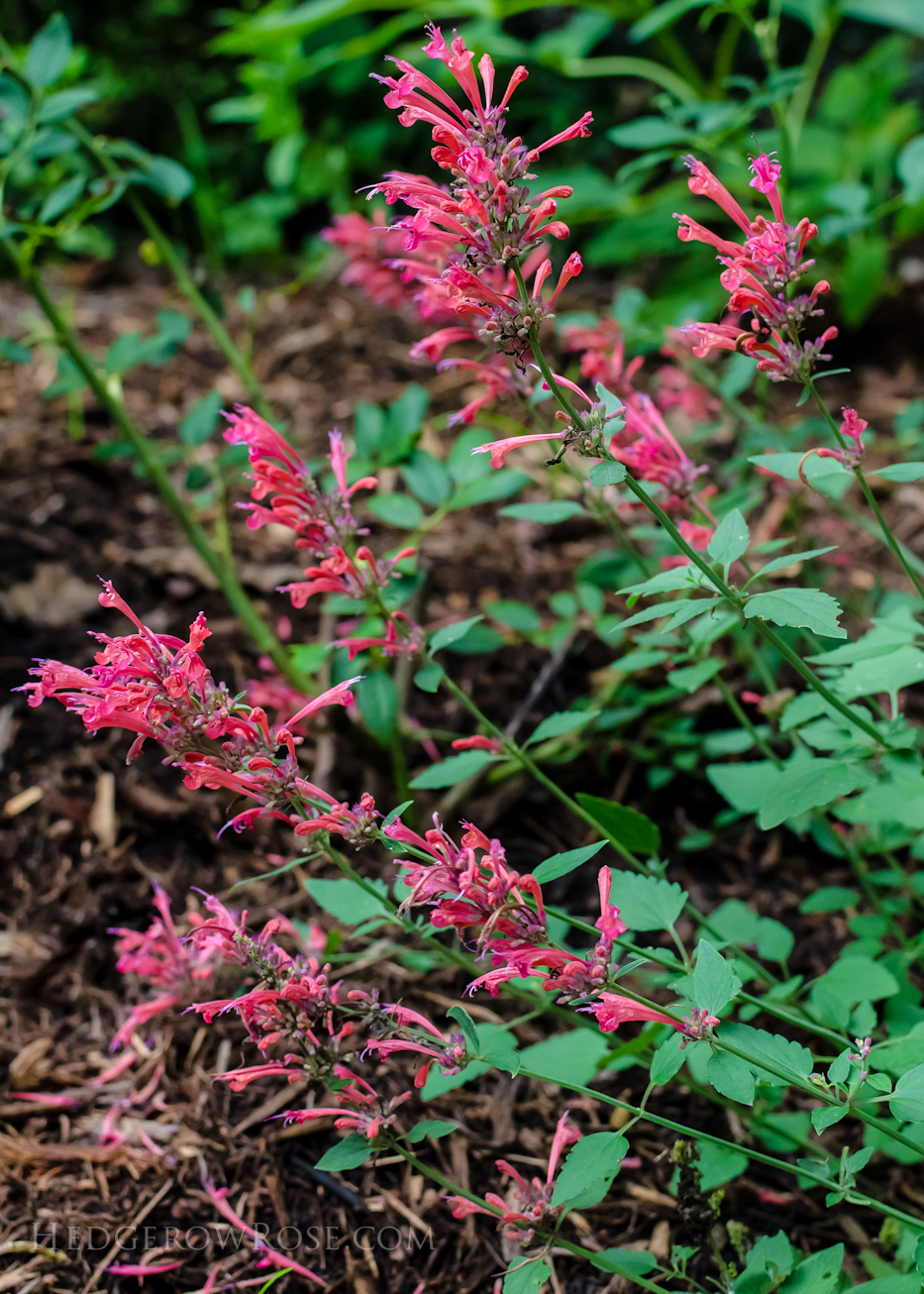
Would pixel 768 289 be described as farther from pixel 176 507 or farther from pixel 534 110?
pixel 534 110

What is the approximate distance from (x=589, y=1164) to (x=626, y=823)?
1.77ft

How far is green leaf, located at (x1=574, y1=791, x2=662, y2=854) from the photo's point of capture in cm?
158

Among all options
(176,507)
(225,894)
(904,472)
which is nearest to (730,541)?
(904,472)

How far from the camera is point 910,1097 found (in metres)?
1.16

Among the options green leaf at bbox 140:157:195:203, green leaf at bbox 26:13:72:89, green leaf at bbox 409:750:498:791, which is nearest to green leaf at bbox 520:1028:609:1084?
green leaf at bbox 409:750:498:791

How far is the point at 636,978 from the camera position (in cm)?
193

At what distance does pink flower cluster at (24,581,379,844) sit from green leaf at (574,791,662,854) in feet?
1.58

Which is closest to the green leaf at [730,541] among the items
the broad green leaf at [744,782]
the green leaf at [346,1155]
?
the broad green leaf at [744,782]

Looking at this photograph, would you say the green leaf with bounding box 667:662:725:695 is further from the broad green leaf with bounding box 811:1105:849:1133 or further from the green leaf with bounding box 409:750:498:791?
the broad green leaf with bounding box 811:1105:849:1133

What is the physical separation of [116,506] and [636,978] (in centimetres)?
222

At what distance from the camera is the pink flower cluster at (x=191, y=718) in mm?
1223

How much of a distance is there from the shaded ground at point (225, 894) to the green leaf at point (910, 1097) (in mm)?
600

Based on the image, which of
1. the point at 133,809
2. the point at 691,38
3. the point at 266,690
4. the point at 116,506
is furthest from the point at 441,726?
the point at 691,38

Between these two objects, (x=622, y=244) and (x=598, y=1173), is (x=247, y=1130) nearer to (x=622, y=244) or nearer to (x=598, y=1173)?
(x=598, y=1173)
